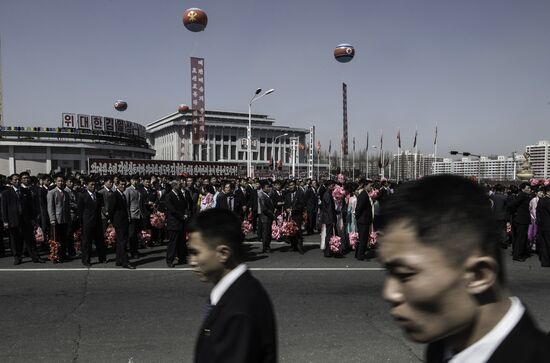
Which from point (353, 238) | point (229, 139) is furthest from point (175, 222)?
point (229, 139)

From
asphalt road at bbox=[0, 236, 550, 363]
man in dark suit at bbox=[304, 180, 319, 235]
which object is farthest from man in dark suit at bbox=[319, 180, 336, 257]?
man in dark suit at bbox=[304, 180, 319, 235]

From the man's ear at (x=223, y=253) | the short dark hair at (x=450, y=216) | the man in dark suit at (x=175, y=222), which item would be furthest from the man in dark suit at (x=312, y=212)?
the short dark hair at (x=450, y=216)

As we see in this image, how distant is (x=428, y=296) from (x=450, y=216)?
0.19 metres

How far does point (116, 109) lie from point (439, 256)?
231 ft

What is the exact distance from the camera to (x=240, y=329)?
6.03ft

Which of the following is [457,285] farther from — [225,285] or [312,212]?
[312,212]

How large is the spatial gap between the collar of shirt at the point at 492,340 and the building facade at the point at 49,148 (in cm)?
5721

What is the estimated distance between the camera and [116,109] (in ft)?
217

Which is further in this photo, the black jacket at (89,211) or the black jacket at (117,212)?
the black jacket at (89,211)

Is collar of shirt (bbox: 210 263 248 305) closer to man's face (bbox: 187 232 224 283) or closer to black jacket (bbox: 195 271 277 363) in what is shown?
black jacket (bbox: 195 271 277 363)

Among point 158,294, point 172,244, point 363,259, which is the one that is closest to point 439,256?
point 158,294

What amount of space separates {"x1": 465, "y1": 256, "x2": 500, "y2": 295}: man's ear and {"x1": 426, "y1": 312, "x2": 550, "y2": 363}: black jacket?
0.11 meters

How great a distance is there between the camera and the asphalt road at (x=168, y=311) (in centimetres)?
474

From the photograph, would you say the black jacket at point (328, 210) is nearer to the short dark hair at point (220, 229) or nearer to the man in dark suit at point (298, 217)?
the man in dark suit at point (298, 217)
